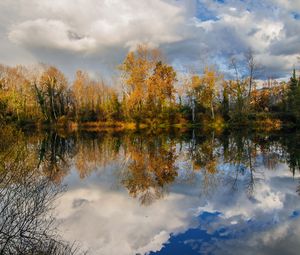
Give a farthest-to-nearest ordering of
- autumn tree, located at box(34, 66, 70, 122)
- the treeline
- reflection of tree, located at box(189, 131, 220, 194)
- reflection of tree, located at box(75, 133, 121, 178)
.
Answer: autumn tree, located at box(34, 66, 70, 122) → the treeline → reflection of tree, located at box(75, 133, 121, 178) → reflection of tree, located at box(189, 131, 220, 194)

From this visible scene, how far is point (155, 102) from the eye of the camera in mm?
59531

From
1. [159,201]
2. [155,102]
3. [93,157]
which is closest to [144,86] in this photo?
[155,102]

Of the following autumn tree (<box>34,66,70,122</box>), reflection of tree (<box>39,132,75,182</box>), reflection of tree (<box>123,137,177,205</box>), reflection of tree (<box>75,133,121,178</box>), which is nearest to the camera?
reflection of tree (<box>123,137,177,205</box>)

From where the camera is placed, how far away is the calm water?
891 cm

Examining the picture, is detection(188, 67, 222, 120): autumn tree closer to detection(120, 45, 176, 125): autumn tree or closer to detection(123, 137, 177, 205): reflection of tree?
detection(120, 45, 176, 125): autumn tree

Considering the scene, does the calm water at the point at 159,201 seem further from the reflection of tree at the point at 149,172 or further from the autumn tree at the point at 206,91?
the autumn tree at the point at 206,91

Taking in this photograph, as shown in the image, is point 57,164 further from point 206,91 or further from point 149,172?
point 206,91

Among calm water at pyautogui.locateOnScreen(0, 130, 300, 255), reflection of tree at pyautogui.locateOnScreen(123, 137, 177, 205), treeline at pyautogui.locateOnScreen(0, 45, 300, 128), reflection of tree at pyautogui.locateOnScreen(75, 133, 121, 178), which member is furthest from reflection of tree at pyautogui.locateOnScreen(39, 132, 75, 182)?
treeline at pyautogui.locateOnScreen(0, 45, 300, 128)

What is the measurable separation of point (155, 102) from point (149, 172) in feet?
135

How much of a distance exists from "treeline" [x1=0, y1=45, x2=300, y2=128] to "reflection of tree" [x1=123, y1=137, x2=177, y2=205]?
93.7ft

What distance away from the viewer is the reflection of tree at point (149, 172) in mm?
14805

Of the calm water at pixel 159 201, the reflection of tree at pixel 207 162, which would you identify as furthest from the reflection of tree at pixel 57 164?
the reflection of tree at pixel 207 162

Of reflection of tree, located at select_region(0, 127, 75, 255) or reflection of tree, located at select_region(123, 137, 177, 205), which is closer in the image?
reflection of tree, located at select_region(0, 127, 75, 255)

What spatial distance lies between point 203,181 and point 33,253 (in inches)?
430
